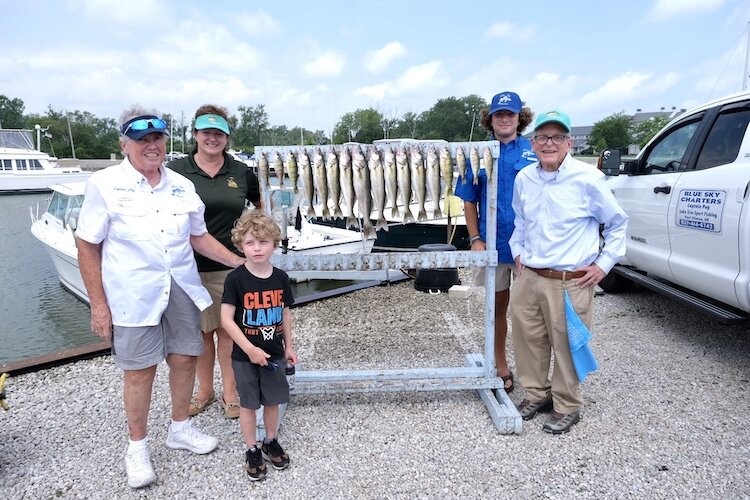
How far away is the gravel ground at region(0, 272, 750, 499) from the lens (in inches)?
105

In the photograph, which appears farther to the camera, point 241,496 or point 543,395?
point 543,395

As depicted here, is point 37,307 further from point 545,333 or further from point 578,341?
point 578,341

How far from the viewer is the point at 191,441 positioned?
301cm

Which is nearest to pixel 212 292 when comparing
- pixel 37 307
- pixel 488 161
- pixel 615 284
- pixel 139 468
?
pixel 139 468

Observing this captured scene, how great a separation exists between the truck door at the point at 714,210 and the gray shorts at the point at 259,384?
3.38 meters

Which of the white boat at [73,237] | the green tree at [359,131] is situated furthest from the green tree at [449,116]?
the white boat at [73,237]

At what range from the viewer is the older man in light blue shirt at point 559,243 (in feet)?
9.63

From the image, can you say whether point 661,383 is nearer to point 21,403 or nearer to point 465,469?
point 465,469

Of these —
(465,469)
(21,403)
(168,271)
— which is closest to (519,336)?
(465,469)

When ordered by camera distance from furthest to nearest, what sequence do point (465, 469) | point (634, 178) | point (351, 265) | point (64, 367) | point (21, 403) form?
point (634, 178) < point (64, 367) < point (21, 403) < point (351, 265) < point (465, 469)

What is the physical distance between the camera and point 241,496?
2.62m

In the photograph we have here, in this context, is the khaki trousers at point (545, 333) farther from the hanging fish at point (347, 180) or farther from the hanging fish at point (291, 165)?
the hanging fish at point (291, 165)

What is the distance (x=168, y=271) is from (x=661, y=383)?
3920 millimetres

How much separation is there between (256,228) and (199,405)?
69.7 inches
